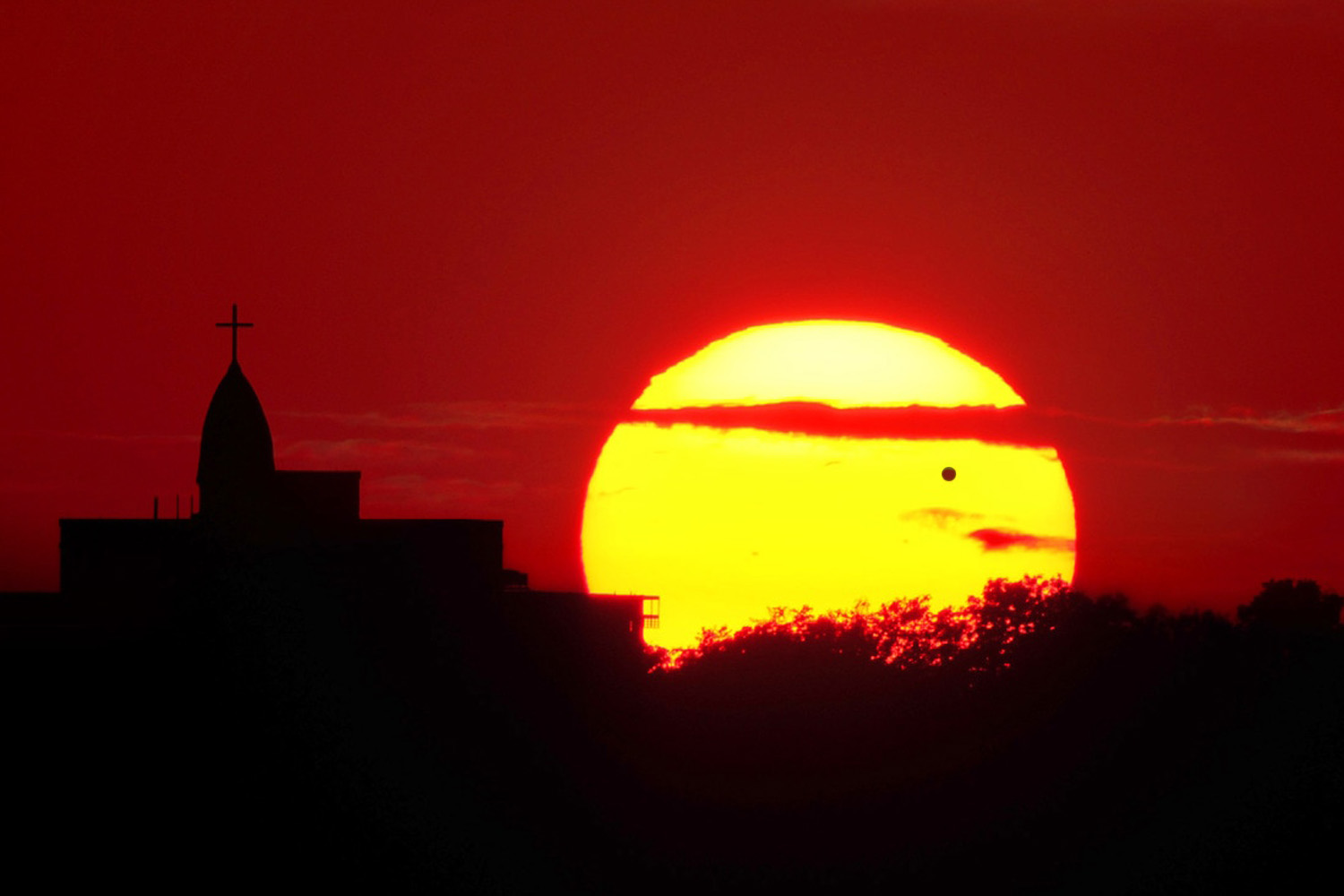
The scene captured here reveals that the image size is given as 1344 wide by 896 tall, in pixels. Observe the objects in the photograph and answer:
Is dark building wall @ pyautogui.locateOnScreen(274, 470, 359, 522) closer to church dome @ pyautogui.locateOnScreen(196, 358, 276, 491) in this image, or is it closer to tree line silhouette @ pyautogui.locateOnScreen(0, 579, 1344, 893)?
church dome @ pyautogui.locateOnScreen(196, 358, 276, 491)

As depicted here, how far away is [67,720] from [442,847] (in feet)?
32.3

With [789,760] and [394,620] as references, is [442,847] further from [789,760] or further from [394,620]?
[394,620]

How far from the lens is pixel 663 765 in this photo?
197 ft

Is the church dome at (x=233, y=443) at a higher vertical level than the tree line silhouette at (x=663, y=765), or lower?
higher

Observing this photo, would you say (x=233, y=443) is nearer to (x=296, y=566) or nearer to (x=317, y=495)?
(x=317, y=495)

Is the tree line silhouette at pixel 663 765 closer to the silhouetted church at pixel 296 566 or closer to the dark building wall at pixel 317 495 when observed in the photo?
the silhouetted church at pixel 296 566

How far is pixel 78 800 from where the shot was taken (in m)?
50.6

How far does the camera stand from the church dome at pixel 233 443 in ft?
261

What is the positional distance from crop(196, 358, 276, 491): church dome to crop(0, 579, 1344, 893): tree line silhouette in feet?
43.3

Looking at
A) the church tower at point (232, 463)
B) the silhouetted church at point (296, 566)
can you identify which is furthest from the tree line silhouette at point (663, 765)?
the church tower at point (232, 463)

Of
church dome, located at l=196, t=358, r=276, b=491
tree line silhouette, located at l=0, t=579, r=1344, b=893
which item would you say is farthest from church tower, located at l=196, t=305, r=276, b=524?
tree line silhouette, located at l=0, t=579, r=1344, b=893

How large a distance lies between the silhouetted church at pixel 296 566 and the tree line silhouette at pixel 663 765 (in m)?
1.36

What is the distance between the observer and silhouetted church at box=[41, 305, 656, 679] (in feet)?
225

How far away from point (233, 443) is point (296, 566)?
1001 centimetres
